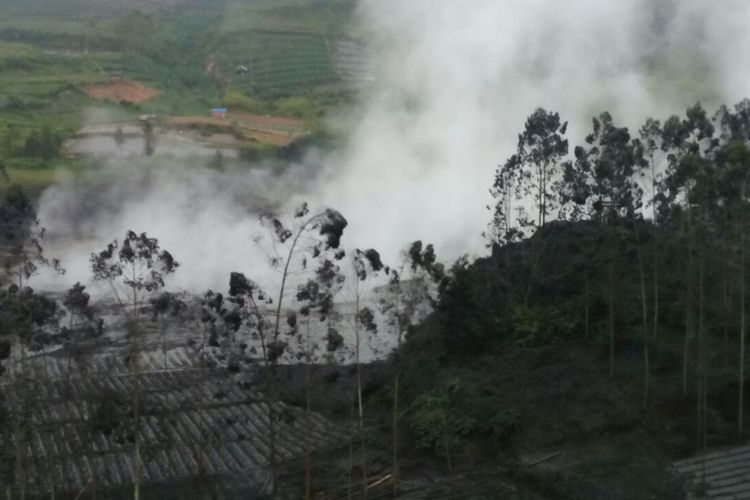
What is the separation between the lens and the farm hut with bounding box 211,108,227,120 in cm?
5031

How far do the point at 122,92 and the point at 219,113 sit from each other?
5416 millimetres

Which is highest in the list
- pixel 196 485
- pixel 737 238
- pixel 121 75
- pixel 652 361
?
pixel 121 75

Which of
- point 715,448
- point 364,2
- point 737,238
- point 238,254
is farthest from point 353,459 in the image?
point 364,2

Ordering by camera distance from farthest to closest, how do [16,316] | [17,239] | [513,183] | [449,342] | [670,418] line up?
[513,183], [449,342], [670,418], [17,239], [16,316]

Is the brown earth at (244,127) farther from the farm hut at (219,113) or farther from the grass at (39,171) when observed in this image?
the grass at (39,171)

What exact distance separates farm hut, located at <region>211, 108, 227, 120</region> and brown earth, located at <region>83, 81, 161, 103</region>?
3.61m

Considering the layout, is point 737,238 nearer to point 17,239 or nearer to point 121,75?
point 17,239

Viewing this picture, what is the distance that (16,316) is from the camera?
15.2 m

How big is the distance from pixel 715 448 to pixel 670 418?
1250 mm

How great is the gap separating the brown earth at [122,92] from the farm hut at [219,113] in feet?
11.9

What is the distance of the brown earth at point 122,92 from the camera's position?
164 ft

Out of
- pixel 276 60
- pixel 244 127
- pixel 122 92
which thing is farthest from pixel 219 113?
pixel 276 60

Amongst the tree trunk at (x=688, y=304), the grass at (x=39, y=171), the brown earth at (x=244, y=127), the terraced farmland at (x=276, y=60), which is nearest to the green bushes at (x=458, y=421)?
the tree trunk at (x=688, y=304)

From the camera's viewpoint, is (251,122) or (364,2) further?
(364,2)
